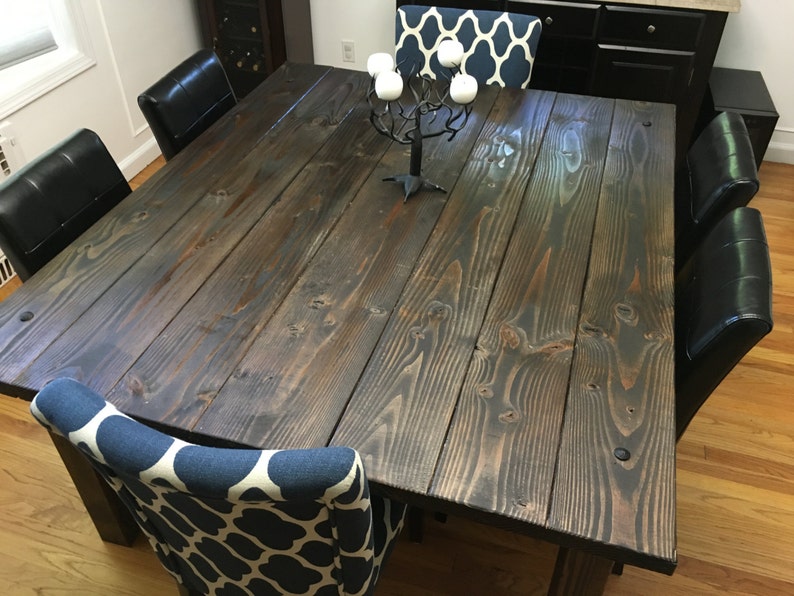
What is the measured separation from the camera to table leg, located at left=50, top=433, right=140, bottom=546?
55.9 inches

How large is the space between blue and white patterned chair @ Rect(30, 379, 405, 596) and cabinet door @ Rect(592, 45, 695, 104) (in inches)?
97.3

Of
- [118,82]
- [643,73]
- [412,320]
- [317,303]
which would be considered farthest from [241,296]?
[643,73]

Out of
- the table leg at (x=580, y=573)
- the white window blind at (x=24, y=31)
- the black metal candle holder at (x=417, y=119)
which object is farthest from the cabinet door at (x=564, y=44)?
the table leg at (x=580, y=573)

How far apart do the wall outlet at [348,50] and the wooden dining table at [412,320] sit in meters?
1.85

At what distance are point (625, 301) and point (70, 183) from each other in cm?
127

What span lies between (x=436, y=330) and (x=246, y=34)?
8.90 ft

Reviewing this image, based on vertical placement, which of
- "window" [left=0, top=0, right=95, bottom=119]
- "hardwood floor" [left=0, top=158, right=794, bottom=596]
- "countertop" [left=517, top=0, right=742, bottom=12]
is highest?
"countertop" [left=517, top=0, right=742, bottom=12]

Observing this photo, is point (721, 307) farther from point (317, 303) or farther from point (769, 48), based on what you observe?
point (769, 48)

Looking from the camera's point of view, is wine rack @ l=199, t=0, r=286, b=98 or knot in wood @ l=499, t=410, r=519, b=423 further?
wine rack @ l=199, t=0, r=286, b=98

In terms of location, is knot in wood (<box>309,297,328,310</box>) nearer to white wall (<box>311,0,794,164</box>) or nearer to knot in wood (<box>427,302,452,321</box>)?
knot in wood (<box>427,302,452,321</box>)

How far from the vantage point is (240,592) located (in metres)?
1.10

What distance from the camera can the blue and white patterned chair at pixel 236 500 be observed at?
29.8 inches

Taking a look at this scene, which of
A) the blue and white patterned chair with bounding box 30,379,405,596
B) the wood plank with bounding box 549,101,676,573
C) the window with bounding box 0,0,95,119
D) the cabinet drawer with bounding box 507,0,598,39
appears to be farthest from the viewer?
the cabinet drawer with bounding box 507,0,598,39

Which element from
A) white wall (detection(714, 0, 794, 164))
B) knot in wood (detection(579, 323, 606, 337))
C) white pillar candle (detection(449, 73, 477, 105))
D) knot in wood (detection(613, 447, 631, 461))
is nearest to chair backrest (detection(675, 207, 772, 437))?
knot in wood (detection(579, 323, 606, 337))
